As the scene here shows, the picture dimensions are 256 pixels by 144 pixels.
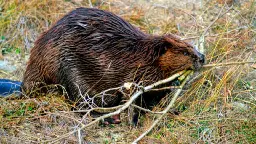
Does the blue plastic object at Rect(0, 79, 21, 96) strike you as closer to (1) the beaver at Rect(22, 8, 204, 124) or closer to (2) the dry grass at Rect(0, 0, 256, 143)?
(2) the dry grass at Rect(0, 0, 256, 143)

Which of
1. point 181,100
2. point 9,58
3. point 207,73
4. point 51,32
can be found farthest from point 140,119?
point 9,58

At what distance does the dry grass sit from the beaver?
24 cm

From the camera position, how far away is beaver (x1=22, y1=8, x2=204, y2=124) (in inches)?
152

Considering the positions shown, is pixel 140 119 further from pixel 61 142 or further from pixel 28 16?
pixel 28 16

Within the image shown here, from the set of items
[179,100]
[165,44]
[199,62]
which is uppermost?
[165,44]

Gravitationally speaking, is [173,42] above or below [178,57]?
above

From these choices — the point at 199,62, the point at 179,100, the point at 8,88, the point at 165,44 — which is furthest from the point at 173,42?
the point at 8,88

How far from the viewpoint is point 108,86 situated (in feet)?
12.8

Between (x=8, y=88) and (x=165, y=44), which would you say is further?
(x=8, y=88)

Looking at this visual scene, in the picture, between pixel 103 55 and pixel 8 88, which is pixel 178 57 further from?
pixel 8 88

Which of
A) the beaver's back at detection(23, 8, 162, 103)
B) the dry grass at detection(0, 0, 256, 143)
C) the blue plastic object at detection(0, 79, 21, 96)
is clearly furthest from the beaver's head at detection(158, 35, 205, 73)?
the blue plastic object at detection(0, 79, 21, 96)

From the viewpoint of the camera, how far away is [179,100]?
13.4 feet

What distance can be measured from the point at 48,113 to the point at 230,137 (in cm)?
139

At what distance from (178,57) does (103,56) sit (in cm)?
57
